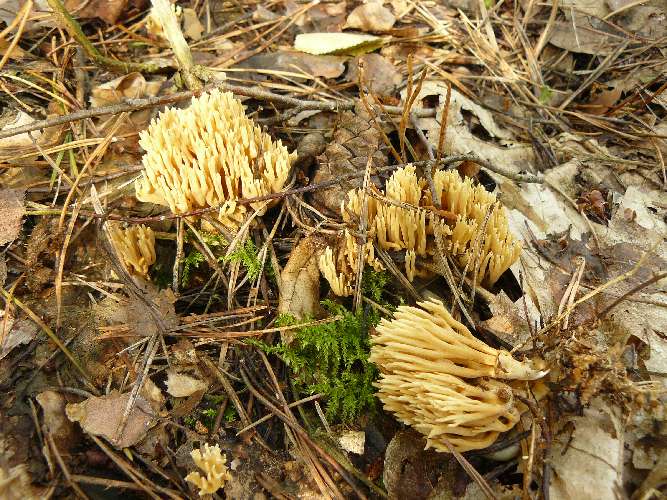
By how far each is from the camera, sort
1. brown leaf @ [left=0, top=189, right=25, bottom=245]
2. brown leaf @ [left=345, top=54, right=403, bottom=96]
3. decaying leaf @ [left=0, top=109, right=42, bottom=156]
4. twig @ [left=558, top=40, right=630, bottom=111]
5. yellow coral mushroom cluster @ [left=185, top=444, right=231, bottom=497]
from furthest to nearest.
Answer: twig @ [left=558, top=40, right=630, bottom=111]
brown leaf @ [left=345, top=54, right=403, bottom=96]
decaying leaf @ [left=0, top=109, right=42, bottom=156]
brown leaf @ [left=0, top=189, right=25, bottom=245]
yellow coral mushroom cluster @ [left=185, top=444, right=231, bottom=497]

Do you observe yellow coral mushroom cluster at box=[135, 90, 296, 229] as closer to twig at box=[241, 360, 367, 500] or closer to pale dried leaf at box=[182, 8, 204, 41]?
twig at box=[241, 360, 367, 500]

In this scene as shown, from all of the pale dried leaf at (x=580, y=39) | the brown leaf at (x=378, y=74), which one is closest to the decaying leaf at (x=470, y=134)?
the brown leaf at (x=378, y=74)

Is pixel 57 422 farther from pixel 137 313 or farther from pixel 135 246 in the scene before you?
pixel 135 246

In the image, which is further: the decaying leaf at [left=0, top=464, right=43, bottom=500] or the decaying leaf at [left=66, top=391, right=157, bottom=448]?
the decaying leaf at [left=66, top=391, right=157, bottom=448]

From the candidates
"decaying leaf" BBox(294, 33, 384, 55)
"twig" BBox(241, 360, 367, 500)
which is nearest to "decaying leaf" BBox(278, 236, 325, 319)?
"twig" BBox(241, 360, 367, 500)

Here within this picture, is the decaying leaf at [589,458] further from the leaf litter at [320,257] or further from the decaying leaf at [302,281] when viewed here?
the decaying leaf at [302,281]

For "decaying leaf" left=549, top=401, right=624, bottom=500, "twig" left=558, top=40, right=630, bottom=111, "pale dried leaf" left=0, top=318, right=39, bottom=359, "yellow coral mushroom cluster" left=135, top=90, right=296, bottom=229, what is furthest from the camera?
"twig" left=558, top=40, right=630, bottom=111

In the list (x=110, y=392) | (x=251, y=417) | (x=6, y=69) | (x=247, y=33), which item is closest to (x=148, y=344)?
(x=110, y=392)

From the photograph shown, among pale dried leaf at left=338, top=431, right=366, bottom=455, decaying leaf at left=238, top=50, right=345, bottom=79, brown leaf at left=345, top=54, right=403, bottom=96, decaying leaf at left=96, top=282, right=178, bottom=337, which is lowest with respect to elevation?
pale dried leaf at left=338, top=431, right=366, bottom=455
